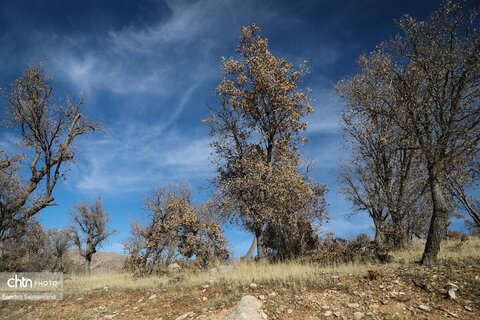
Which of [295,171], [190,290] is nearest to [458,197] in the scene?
[295,171]

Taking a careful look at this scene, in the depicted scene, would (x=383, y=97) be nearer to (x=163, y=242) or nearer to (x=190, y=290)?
(x=190, y=290)

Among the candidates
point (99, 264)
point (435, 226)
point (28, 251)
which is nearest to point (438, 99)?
point (435, 226)

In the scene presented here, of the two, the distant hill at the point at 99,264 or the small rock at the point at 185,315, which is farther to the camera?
the distant hill at the point at 99,264

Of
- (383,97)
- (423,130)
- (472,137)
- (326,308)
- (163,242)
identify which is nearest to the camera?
(326,308)

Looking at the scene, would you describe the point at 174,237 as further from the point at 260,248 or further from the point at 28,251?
the point at 28,251

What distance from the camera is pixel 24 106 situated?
53.4 ft

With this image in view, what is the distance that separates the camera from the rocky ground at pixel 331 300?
20.9 feet

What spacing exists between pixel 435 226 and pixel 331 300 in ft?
18.8

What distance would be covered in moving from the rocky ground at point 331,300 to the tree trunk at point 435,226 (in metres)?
0.53

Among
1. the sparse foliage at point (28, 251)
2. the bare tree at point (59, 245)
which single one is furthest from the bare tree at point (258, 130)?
the bare tree at point (59, 245)

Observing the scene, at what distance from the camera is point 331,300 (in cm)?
704

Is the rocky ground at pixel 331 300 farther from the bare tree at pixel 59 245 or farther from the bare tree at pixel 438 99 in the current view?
the bare tree at pixel 59 245

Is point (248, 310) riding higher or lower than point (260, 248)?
lower

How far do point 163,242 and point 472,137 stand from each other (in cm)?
1723
